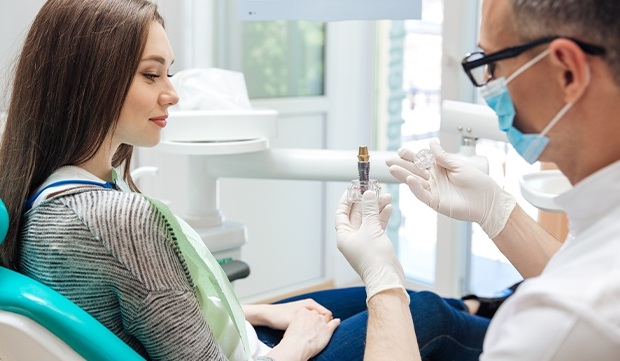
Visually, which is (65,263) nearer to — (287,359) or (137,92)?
(137,92)

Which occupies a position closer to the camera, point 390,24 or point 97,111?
point 97,111

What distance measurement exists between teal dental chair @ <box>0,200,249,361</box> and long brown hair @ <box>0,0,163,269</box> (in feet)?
0.50

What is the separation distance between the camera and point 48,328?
3.46ft

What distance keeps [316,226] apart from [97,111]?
231cm

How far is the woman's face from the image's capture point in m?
1.28

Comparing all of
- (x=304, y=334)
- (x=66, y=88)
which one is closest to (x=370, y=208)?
(x=304, y=334)

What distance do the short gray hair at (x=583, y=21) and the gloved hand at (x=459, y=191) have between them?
0.63m

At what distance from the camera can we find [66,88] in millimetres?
1214

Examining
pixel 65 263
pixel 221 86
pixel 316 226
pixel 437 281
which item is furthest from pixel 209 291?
pixel 316 226

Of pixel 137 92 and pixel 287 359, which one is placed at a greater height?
pixel 137 92

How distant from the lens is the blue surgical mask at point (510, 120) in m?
0.93

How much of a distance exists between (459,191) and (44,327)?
82cm

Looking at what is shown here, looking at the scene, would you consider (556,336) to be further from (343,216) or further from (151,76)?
(151,76)

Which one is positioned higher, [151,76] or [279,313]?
[151,76]
